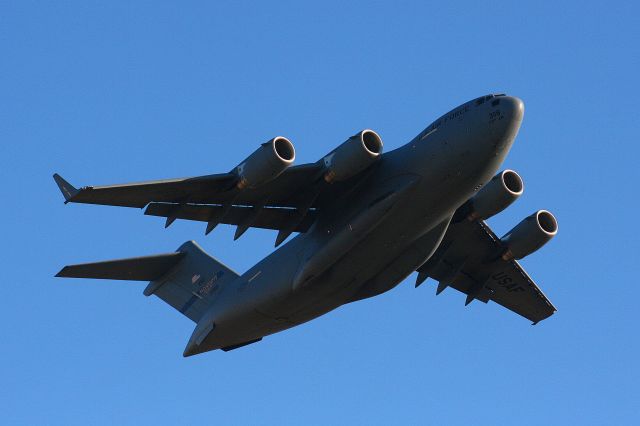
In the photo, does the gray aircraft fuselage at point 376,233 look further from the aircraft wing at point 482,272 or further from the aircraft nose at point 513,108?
the aircraft wing at point 482,272

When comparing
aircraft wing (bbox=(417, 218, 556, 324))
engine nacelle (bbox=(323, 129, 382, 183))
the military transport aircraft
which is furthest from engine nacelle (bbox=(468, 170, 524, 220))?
engine nacelle (bbox=(323, 129, 382, 183))

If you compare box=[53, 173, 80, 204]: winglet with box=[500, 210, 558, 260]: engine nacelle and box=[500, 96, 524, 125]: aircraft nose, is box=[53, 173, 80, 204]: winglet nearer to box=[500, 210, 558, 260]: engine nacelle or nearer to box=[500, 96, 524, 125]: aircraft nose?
box=[500, 96, 524, 125]: aircraft nose

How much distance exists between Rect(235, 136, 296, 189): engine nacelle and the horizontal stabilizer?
166 inches

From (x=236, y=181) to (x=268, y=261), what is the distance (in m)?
2.58

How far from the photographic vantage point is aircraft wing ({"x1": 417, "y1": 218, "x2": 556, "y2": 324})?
72.7 feet

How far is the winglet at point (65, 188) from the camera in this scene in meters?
18.3

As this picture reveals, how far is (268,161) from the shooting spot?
59.8 ft

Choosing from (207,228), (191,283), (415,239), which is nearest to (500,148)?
(415,239)

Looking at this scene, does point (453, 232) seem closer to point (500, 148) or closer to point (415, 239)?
point (415, 239)

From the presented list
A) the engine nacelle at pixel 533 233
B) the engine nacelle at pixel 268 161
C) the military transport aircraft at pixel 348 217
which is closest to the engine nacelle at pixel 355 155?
the military transport aircraft at pixel 348 217

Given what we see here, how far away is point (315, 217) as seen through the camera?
2055 cm

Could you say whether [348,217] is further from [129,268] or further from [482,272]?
[129,268]

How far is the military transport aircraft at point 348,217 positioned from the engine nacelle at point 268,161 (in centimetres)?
2

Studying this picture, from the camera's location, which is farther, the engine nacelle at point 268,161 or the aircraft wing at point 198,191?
the aircraft wing at point 198,191
